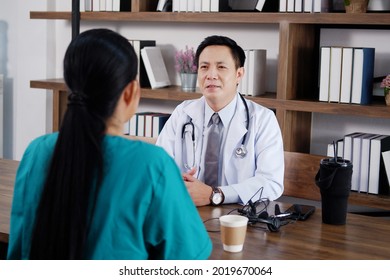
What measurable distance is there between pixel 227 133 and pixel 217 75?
23 centimetres

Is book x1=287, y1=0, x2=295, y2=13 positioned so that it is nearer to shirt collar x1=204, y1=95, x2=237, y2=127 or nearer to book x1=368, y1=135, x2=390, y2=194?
book x1=368, y1=135, x2=390, y2=194

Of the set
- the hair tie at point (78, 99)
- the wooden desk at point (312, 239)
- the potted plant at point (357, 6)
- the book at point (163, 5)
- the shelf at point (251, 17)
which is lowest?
the wooden desk at point (312, 239)

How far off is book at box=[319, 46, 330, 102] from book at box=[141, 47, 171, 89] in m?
0.98

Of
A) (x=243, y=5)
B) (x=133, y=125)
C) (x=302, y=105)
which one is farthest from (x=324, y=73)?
(x=133, y=125)

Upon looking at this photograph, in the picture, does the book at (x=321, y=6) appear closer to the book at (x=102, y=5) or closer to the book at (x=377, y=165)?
the book at (x=377, y=165)

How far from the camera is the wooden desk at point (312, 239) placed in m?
1.74

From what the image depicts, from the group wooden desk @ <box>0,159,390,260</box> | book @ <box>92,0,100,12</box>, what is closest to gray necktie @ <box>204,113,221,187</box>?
wooden desk @ <box>0,159,390,260</box>

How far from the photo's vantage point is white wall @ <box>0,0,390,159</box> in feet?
12.3

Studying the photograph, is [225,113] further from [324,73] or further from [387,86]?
[387,86]

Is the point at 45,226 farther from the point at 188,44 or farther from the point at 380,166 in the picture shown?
the point at 188,44

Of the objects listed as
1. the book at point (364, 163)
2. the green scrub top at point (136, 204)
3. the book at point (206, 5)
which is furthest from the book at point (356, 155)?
the green scrub top at point (136, 204)

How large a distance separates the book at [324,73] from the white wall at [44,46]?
36 centimetres

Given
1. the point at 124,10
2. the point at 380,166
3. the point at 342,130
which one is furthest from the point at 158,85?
the point at 380,166

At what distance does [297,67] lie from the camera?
3.40 m
